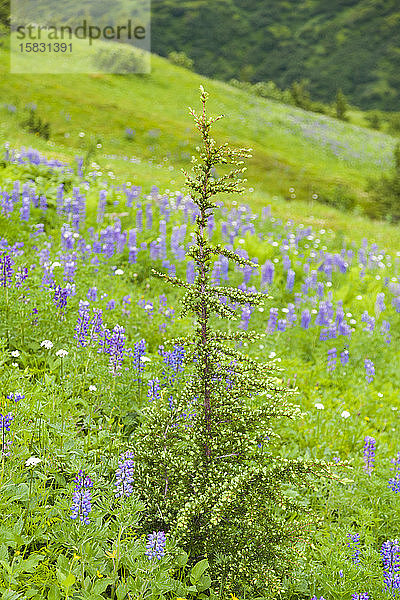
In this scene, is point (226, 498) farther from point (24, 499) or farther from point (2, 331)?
point (2, 331)

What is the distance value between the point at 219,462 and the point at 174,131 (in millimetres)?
32376

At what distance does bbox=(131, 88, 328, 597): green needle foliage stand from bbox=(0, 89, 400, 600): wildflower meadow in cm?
1

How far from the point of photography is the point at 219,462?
3227 millimetres

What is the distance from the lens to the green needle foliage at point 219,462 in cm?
302

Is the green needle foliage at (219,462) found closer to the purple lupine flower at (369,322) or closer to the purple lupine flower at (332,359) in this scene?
the purple lupine flower at (332,359)

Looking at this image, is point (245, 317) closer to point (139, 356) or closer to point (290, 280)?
point (290, 280)

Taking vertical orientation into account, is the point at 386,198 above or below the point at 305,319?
below

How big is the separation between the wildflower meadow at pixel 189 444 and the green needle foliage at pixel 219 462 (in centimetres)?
1

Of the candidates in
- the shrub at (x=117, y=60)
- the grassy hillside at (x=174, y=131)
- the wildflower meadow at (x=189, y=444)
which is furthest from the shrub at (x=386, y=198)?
the shrub at (x=117, y=60)

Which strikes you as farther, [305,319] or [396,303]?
[396,303]

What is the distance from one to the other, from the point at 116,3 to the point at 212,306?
169245 millimetres

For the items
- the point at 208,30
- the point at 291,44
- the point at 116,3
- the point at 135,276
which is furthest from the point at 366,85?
the point at 135,276

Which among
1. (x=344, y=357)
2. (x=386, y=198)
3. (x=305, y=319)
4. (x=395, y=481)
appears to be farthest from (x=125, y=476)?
(x=386, y=198)

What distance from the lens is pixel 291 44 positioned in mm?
198875
